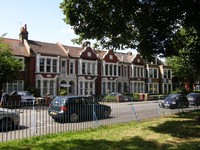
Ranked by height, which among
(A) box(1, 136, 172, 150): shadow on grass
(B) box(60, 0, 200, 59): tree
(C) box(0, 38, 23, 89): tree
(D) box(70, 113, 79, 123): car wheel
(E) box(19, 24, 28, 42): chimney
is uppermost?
(E) box(19, 24, 28, 42): chimney

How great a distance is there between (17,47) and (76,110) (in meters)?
27.0

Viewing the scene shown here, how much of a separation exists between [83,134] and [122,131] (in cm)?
178

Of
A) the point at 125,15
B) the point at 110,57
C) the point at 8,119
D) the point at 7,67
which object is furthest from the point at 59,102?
the point at 110,57

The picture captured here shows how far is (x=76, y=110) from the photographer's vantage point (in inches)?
605

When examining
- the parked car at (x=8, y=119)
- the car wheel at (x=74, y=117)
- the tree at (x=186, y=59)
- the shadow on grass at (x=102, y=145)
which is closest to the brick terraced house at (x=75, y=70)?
the tree at (x=186, y=59)

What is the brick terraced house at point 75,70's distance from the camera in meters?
39.1

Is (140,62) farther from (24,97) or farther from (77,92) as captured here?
(24,97)

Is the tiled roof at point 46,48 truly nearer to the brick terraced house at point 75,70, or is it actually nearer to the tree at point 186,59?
the brick terraced house at point 75,70

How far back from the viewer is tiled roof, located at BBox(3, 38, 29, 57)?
38281 millimetres

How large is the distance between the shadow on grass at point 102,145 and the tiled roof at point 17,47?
96.9 ft

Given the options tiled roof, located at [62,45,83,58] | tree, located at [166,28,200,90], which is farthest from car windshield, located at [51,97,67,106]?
tiled roof, located at [62,45,83,58]

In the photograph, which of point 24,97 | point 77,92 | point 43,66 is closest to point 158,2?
point 24,97

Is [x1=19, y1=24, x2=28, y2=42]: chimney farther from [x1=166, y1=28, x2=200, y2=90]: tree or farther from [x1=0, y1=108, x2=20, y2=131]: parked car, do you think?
[x1=0, y1=108, x2=20, y2=131]: parked car

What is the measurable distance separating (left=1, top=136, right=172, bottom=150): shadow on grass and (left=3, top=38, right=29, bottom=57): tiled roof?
29526mm
